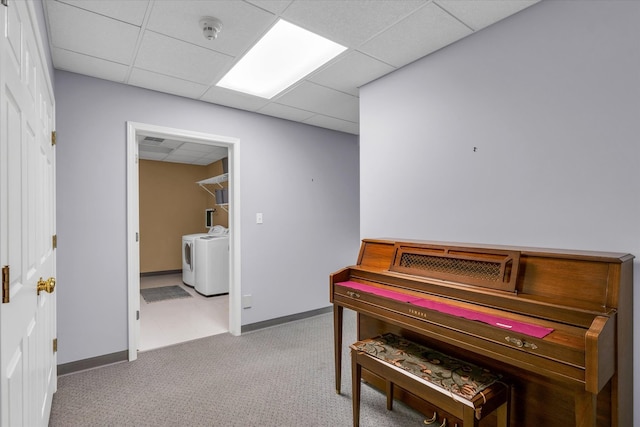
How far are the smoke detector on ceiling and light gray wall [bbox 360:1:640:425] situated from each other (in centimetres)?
133

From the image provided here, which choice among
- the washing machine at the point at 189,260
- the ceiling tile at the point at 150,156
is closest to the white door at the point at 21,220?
the washing machine at the point at 189,260

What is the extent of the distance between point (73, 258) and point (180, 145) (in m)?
2.85

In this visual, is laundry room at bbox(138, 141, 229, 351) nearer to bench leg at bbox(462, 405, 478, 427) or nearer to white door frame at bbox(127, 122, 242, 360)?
white door frame at bbox(127, 122, 242, 360)

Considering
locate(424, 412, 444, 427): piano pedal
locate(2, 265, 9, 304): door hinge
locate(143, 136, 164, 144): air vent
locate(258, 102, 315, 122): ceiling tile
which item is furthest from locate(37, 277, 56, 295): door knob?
locate(143, 136, 164, 144): air vent

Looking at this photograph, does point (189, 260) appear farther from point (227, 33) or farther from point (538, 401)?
point (538, 401)

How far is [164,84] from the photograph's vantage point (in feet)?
9.04

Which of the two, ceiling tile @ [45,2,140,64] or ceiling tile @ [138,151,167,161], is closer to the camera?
ceiling tile @ [45,2,140,64]

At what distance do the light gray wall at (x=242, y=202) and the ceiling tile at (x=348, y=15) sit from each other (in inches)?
64.1

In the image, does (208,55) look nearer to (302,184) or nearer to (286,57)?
(286,57)

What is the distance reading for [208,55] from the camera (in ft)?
7.52

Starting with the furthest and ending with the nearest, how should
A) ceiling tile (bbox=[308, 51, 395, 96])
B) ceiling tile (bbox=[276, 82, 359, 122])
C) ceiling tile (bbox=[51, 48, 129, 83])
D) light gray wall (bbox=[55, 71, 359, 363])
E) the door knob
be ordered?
ceiling tile (bbox=[276, 82, 359, 122])
light gray wall (bbox=[55, 71, 359, 363])
ceiling tile (bbox=[308, 51, 395, 96])
ceiling tile (bbox=[51, 48, 129, 83])
the door knob

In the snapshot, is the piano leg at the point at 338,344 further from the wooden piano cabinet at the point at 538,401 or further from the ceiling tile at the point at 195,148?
the ceiling tile at the point at 195,148

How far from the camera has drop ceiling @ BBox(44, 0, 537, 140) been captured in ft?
5.85

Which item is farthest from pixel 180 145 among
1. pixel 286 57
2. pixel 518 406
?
pixel 518 406
